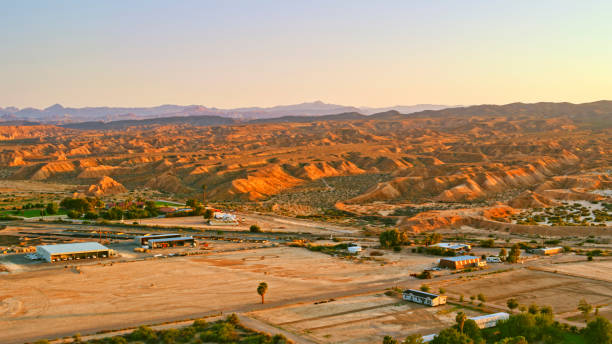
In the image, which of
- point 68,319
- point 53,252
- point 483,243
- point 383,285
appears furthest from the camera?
point 483,243

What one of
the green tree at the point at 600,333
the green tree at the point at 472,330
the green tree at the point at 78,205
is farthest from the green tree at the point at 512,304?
the green tree at the point at 78,205

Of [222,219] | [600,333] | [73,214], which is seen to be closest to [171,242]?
[222,219]

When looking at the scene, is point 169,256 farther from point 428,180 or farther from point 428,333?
point 428,180

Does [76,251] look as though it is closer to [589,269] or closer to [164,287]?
[164,287]

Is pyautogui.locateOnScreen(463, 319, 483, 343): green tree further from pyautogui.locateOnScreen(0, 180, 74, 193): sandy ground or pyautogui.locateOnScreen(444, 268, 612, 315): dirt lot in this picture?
pyautogui.locateOnScreen(0, 180, 74, 193): sandy ground

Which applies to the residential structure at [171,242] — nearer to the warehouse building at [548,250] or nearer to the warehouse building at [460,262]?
the warehouse building at [460,262]

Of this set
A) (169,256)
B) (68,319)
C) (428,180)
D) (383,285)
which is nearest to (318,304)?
(383,285)

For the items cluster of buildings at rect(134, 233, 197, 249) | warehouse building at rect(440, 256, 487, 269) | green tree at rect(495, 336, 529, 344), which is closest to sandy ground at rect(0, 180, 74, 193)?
cluster of buildings at rect(134, 233, 197, 249)
